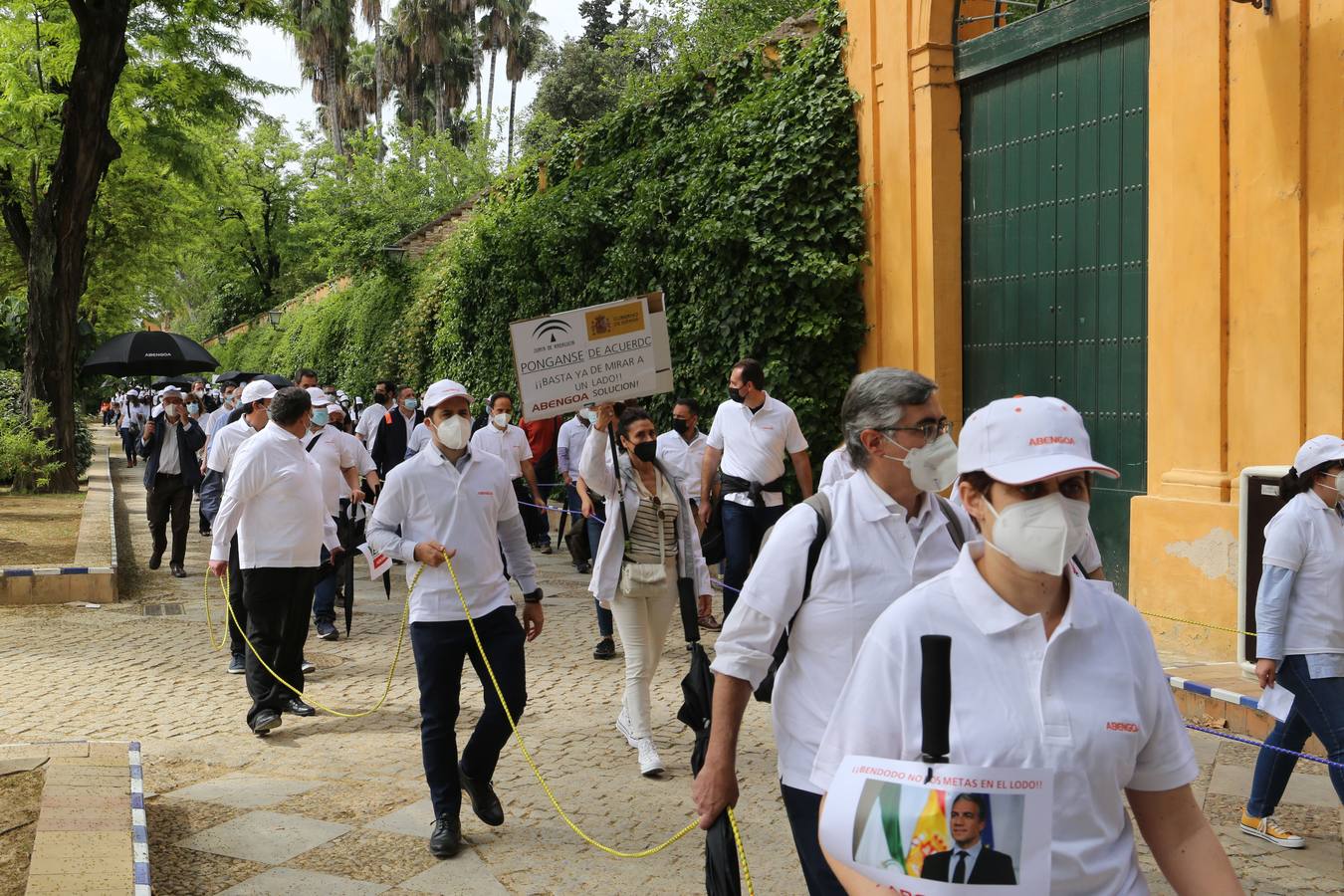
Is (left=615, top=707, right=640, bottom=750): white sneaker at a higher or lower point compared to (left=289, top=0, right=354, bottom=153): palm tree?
lower

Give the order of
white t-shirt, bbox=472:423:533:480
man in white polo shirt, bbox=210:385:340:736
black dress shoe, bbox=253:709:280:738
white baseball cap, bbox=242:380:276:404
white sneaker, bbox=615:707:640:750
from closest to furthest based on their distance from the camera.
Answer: white sneaker, bbox=615:707:640:750, black dress shoe, bbox=253:709:280:738, man in white polo shirt, bbox=210:385:340:736, white baseball cap, bbox=242:380:276:404, white t-shirt, bbox=472:423:533:480

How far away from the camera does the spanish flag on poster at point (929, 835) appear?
1.97 metres

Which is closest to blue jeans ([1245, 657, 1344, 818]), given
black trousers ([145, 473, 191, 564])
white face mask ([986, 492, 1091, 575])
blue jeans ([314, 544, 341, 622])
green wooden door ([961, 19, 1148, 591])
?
white face mask ([986, 492, 1091, 575])

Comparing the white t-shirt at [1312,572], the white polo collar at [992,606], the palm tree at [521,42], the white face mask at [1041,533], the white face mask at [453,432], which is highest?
the palm tree at [521,42]

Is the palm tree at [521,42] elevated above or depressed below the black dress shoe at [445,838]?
above

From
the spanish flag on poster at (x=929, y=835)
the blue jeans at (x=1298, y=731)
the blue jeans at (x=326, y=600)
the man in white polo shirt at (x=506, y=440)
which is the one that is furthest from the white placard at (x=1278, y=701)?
the man in white polo shirt at (x=506, y=440)

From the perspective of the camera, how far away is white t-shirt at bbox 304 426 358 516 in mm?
10281

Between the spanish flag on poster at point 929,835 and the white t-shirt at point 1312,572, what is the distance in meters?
3.83

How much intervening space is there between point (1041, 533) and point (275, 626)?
6536 mm

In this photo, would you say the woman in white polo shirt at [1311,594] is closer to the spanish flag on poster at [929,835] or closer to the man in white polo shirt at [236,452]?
the spanish flag on poster at [929,835]

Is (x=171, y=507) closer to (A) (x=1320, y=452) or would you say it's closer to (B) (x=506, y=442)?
(B) (x=506, y=442)

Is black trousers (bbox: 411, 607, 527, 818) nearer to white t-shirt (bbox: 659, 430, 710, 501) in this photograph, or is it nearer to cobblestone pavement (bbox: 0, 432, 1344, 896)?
cobblestone pavement (bbox: 0, 432, 1344, 896)

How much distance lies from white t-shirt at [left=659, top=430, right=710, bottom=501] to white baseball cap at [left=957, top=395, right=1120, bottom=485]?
8.73 m

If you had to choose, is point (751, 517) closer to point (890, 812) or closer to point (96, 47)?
point (890, 812)
